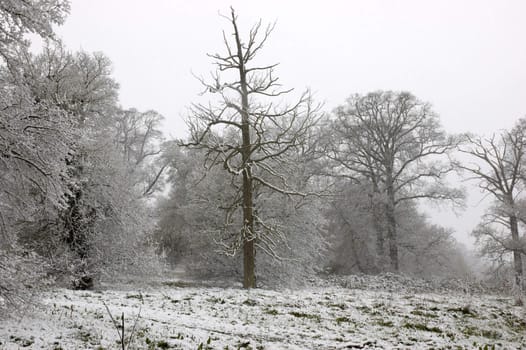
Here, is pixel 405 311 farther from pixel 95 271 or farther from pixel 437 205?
pixel 437 205

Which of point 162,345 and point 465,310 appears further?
point 465,310

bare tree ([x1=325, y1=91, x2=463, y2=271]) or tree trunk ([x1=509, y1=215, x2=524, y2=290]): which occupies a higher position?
bare tree ([x1=325, y1=91, x2=463, y2=271])

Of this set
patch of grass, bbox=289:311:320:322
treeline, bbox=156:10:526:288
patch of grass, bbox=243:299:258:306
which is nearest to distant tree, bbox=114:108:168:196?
treeline, bbox=156:10:526:288

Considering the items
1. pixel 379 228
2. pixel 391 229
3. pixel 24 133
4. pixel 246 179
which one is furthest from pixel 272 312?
pixel 379 228

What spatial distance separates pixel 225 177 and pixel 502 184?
15.9 metres

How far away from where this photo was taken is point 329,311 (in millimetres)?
10000

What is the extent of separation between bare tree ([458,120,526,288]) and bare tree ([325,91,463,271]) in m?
1.81

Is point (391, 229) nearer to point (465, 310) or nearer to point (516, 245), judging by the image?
point (516, 245)

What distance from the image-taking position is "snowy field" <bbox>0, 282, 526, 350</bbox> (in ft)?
20.5

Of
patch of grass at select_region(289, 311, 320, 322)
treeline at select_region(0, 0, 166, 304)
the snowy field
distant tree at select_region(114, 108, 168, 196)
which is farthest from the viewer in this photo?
distant tree at select_region(114, 108, 168, 196)

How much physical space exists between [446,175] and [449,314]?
16.4 m

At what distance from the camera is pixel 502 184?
869 inches

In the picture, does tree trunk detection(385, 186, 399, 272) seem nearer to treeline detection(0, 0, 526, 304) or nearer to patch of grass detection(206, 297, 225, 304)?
treeline detection(0, 0, 526, 304)

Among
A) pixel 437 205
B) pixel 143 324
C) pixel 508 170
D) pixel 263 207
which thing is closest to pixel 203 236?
pixel 263 207
